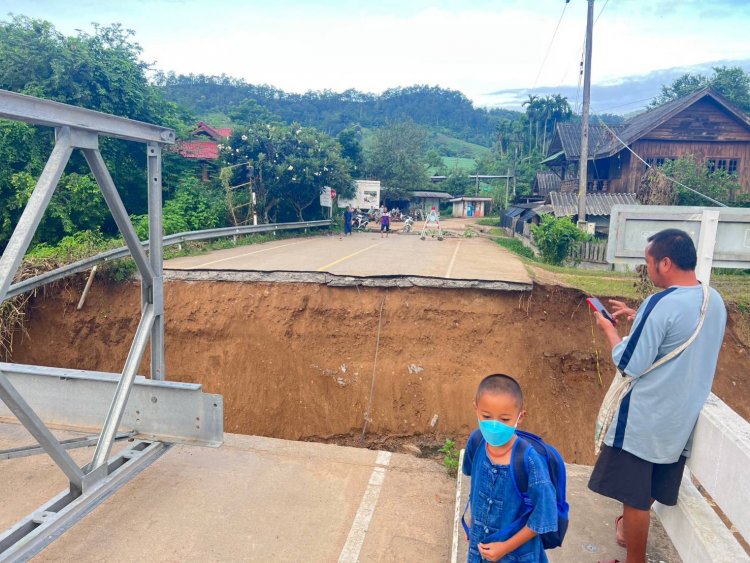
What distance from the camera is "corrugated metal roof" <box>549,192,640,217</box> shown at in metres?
20.7

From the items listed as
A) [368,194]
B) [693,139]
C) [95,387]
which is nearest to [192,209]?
[95,387]

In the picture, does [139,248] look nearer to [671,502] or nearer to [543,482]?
[543,482]

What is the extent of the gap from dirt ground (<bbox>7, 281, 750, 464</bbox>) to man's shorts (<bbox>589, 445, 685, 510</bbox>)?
20.0ft

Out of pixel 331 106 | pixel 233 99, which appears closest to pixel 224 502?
pixel 233 99

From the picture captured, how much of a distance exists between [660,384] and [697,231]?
184 centimetres

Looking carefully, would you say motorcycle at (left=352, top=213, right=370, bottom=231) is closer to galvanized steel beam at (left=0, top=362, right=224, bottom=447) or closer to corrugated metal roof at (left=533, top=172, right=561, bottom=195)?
corrugated metal roof at (left=533, top=172, right=561, bottom=195)

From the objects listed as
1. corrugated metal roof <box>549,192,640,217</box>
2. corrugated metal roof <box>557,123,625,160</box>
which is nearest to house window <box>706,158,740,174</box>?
corrugated metal roof <box>549,192,640,217</box>

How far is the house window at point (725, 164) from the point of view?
21734 mm

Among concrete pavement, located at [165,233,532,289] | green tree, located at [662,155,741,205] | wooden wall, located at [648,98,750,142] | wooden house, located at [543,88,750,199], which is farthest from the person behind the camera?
wooden wall, located at [648,98,750,142]

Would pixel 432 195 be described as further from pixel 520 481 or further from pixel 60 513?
pixel 520 481

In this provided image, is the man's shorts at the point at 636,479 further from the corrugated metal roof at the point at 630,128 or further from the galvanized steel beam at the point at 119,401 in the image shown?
the corrugated metal roof at the point at 630,128

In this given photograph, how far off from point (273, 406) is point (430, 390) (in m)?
2.97

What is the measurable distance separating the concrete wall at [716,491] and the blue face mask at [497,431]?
1.15m

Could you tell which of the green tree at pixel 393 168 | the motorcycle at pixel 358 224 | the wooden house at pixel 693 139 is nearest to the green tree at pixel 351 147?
the motorcycle at pixel 358 224
